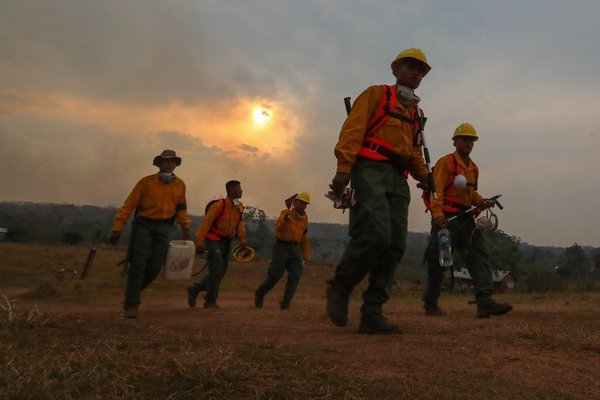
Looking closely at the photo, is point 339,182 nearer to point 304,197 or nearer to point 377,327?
point 377,327

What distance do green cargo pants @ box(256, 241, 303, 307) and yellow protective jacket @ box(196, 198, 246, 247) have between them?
3.72ft

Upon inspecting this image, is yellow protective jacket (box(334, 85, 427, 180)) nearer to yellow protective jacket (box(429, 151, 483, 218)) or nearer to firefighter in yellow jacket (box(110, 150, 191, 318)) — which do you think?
yellow protective jacket (box(429, 151, 483, 218))

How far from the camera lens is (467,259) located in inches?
287

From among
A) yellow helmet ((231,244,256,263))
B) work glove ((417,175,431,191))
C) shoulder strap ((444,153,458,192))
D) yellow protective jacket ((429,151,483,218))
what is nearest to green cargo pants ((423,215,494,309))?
yellow protective jacket ((429,151,483,218))

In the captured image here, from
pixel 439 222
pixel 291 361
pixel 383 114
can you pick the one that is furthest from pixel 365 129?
pixel 291 361

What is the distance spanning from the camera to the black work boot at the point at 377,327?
4.85 m

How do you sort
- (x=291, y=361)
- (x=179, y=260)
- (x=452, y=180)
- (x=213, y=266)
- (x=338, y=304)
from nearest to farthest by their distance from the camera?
1. (x=291, y=361)
2. (x=338, y=304)
3. (x=452, y=180)
4. (x=179, y=260)
5. (x=213, y=266)

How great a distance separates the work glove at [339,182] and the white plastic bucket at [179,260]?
3.92 m

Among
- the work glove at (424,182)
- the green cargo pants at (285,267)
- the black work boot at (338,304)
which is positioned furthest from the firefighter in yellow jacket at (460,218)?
the green cargo pants at (285,267)

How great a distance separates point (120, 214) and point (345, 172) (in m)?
3.83

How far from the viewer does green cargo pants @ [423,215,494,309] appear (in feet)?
22.9

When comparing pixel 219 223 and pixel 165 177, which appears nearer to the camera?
pixel 165 177

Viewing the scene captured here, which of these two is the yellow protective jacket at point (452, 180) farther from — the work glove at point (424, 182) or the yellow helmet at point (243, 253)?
the yellow helmet at point (243, 253)

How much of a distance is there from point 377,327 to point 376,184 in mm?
1245
